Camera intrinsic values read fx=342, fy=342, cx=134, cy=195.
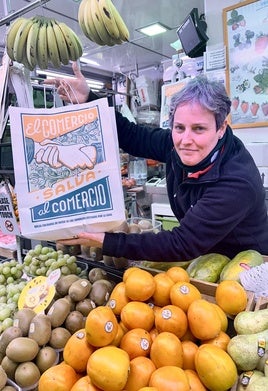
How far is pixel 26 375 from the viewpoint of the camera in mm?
931

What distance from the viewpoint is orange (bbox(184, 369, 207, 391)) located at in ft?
2.69

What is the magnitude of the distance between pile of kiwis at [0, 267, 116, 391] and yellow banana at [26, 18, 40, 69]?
1175 millimetres

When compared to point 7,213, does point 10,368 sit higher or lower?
lower

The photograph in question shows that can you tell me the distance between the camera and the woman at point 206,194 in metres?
1.22

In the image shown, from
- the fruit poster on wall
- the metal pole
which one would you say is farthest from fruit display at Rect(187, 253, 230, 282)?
the fruit poster on wall

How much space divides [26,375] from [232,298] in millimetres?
624

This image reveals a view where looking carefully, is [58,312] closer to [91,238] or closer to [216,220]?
[91,238]

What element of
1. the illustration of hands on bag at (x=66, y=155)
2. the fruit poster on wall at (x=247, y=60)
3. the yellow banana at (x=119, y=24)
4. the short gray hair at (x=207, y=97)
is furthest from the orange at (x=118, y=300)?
the fruit poster on wall at (x=247, y=60)

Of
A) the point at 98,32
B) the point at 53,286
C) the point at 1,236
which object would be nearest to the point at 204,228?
the point at 53,286

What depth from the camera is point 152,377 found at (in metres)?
0.81

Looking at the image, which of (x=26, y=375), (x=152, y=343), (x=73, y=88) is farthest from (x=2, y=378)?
(x=73, y=88)

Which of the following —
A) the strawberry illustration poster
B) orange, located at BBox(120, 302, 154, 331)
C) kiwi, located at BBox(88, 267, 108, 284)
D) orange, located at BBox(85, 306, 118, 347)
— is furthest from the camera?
kiwi, located at BBox(88, 267, 108, 284)

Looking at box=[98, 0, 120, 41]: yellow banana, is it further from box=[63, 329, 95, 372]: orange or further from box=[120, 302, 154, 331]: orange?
box=[63, 329, 95, 372]: orange

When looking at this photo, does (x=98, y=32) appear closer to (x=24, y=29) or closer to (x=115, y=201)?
(x=24, y=29)
